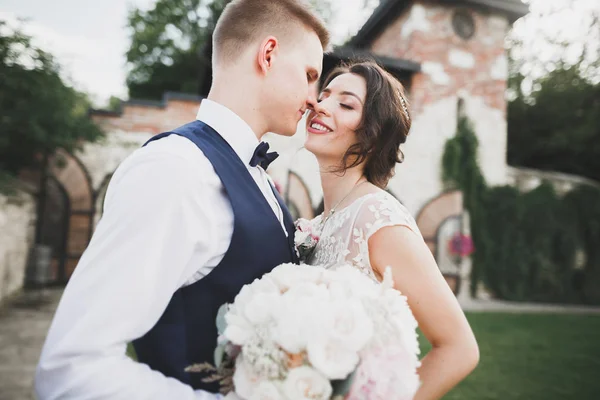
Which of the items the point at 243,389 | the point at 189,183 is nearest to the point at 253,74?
the point at 189,183

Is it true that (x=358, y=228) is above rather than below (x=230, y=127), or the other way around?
below

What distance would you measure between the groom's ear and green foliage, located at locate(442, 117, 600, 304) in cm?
996

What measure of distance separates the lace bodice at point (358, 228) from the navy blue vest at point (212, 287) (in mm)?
561

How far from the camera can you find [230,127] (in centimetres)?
164

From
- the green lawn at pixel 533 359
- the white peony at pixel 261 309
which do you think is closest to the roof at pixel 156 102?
the green lawn at pixel 533 359

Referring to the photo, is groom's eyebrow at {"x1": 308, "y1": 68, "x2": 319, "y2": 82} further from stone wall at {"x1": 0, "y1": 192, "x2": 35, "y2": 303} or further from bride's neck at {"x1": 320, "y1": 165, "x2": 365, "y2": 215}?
stone wall at {"x1": 0, "y1": 192, "x2": 35, "y2": 303}

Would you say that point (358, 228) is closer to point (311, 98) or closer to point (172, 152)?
point (311, 98)

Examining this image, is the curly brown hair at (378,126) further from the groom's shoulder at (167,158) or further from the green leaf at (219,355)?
the green leaf at (219,355)

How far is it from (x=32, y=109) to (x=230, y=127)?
806 centimetres

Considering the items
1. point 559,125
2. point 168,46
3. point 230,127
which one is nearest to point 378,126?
point 230,127

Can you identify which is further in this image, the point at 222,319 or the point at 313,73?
the point at 313,73

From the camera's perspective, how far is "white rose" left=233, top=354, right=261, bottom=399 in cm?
111

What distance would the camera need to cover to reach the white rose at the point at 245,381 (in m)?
1.11

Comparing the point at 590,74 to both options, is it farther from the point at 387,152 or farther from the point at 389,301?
the point at 389,301
